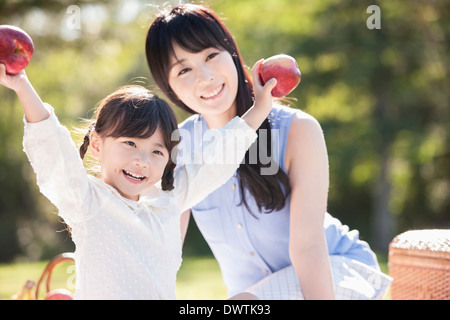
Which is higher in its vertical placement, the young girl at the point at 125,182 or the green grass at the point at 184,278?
the young girl at the point at 125,182

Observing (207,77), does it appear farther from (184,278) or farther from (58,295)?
(184,278)

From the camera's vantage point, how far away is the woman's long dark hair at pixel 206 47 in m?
2.72

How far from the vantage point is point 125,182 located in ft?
6.89

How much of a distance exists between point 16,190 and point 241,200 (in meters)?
13.5

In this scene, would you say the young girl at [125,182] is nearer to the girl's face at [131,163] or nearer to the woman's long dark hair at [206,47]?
the girl's face at [131,163]

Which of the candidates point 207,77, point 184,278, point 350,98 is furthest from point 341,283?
point 350,98

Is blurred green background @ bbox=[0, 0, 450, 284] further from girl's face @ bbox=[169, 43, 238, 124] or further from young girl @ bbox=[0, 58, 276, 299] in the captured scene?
young girl @ bbox=[0, 58, 276, 299]

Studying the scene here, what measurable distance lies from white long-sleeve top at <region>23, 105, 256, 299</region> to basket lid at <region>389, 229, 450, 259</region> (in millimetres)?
1530

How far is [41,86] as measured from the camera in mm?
17672

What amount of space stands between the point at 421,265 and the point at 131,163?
1947 millimetres

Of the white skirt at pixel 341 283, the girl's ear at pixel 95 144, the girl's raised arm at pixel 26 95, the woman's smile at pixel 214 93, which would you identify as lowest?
the white skirt at pixel 341 283

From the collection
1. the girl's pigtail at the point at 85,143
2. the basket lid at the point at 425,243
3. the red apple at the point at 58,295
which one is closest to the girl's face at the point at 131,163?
the girl's pigtail at the point at 85,143

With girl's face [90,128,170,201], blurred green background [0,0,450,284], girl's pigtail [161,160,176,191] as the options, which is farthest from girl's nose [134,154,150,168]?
blurred green background [0,0,450,284]

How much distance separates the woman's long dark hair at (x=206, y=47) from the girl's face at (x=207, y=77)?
0.12ft
